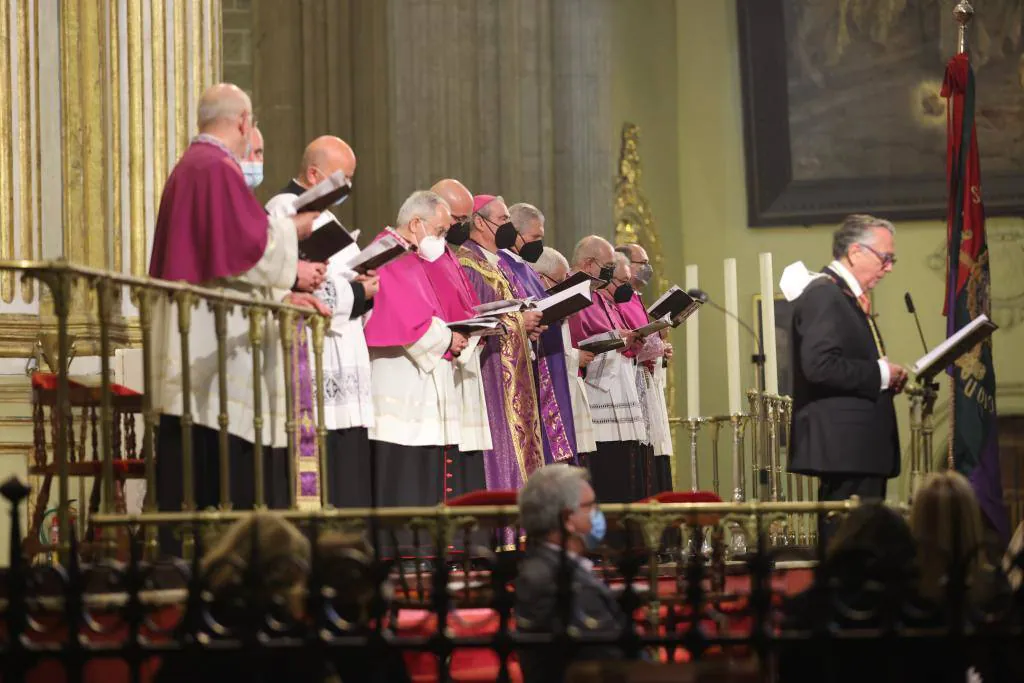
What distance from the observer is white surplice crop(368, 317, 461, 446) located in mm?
8055

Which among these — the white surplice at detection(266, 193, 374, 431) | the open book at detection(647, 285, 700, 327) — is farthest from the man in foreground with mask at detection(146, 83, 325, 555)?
the open book at detection(647, 285, 700, 327)

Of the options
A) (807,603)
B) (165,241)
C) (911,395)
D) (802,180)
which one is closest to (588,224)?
(802,180)

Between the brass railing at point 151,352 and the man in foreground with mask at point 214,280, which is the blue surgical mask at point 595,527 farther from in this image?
the man in foreground with mask at point 214,280

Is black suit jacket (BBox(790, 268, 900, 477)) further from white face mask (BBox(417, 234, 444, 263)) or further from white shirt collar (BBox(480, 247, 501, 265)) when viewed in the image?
white shirt collar (BBox(480, 247, 501, 265))

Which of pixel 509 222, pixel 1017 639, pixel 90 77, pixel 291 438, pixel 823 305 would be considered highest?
pixel 90 77

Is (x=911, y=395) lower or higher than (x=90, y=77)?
lower

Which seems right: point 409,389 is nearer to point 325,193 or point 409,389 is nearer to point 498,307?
point 498,307

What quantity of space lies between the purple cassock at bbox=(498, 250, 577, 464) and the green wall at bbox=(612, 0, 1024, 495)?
232 inches

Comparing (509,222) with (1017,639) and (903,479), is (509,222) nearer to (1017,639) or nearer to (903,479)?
(1017,639)

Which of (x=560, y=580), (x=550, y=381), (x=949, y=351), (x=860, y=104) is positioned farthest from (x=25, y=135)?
(x=860, y=104)

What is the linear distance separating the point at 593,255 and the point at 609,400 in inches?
34.7

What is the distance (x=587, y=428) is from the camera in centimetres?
1005

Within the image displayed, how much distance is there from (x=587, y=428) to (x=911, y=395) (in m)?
2.87

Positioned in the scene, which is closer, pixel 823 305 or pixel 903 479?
pixel 823 305
